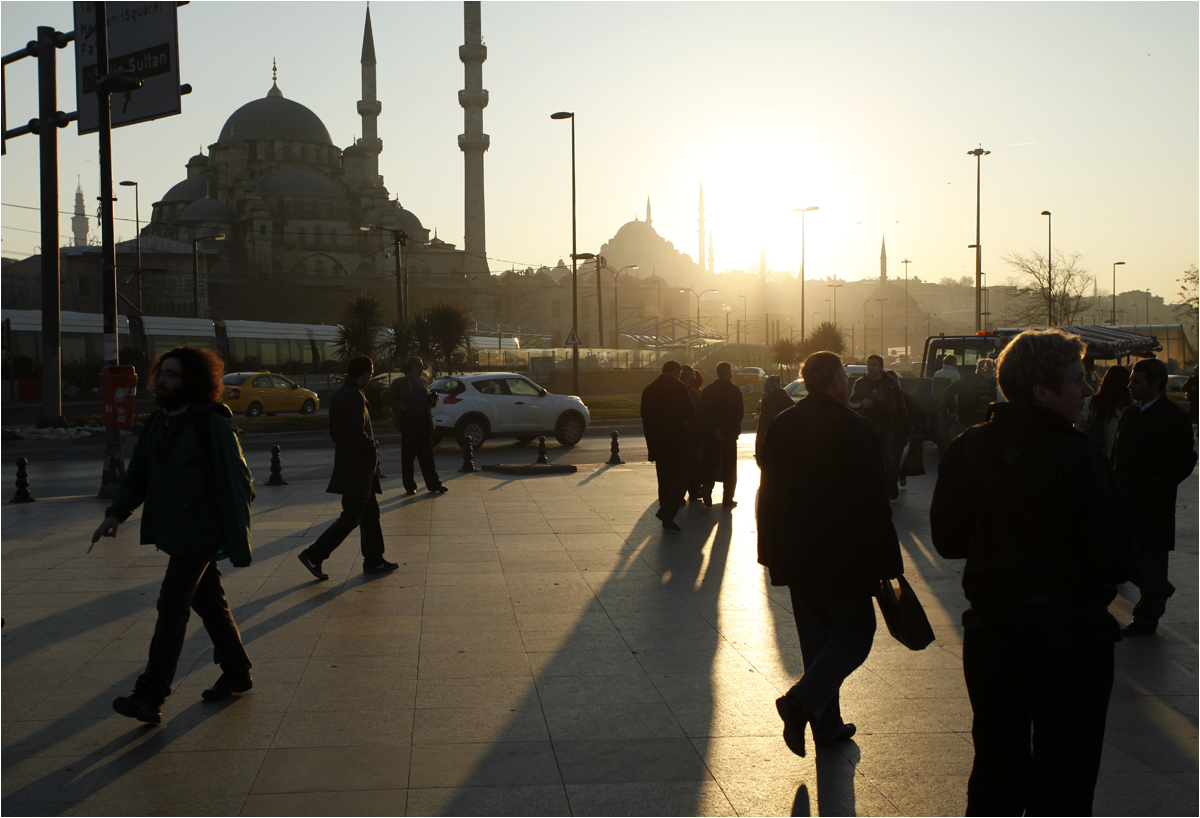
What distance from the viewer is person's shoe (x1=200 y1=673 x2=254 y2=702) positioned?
476cm

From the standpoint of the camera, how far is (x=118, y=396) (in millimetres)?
12586

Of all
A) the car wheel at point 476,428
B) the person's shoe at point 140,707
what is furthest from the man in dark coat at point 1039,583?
the car wheel at point 476,428

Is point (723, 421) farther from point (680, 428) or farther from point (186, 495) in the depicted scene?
point (186, 495)

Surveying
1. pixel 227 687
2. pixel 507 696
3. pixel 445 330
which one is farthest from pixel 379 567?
pixel 445 330

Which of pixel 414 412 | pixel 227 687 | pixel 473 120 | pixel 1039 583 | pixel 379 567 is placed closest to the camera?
pixel 1039 583

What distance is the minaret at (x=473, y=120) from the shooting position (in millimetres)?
80188

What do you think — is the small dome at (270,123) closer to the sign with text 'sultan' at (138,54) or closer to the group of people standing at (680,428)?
the sign with text 'sultan' at (138,54)

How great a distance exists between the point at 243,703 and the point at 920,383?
16.5 m

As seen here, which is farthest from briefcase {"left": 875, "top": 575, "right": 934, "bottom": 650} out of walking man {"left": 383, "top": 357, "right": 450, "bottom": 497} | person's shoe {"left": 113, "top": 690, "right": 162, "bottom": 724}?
walking man {"left": 383, "top": 357, "right": 450, "bottom": 497}

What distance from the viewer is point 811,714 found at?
12.9 ft

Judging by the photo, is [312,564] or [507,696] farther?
[312,564]

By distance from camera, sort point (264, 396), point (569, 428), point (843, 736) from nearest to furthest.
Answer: point (843, 736) < point (569, 428) < point (264, 396)

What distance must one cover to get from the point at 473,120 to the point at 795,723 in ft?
273

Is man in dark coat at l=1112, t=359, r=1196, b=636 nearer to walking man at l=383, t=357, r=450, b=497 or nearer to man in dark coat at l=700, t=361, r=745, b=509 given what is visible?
man in dark coat at l=700, t=361, r=745, b=509
